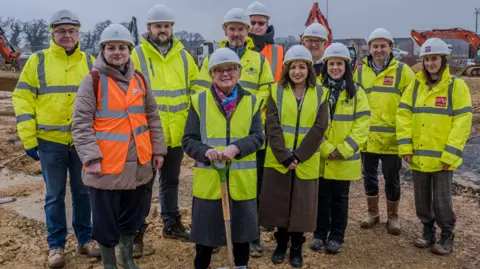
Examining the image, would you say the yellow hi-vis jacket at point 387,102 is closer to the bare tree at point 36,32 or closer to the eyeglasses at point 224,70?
the eyeglasses at point 224,70

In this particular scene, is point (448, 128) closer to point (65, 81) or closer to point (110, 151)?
point (110, 151)

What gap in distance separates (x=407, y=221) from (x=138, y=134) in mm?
3899

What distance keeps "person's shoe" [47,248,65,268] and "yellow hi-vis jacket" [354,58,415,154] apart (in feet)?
11.9

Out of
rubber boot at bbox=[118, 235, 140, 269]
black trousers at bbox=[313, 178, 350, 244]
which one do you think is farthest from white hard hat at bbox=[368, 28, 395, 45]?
rubber boot at bbox=[118, 235, 140, 269]

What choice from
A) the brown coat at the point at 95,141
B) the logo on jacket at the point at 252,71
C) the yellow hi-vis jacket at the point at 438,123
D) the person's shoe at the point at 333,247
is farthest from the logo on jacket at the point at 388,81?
the brown coat at the point at 95,141

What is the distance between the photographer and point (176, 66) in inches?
189

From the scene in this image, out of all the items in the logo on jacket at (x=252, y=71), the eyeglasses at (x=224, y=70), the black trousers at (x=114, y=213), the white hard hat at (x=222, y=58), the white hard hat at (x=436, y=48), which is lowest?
the black trousers at (x=114, y=213)

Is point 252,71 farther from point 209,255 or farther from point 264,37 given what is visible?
point 209,255

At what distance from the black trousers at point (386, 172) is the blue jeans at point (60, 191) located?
3268mm

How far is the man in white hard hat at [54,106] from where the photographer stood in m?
4.49

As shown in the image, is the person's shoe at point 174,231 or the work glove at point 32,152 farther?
the person's shoe at point 174,231

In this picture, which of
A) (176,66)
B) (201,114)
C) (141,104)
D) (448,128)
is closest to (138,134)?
(141,104)

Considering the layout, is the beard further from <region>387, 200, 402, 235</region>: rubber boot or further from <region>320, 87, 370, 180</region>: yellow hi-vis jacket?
<region>387, 200, 402, 235</region>: rubber boot

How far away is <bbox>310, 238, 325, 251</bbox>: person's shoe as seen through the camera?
16.9 ft
